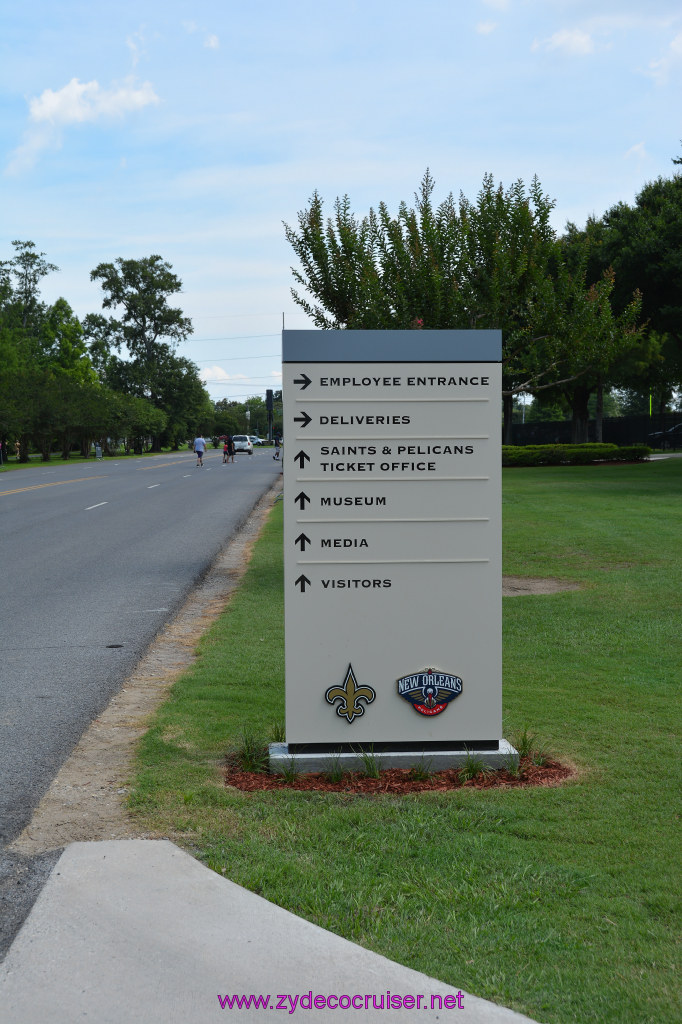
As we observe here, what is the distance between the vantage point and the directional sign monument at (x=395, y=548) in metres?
5.09

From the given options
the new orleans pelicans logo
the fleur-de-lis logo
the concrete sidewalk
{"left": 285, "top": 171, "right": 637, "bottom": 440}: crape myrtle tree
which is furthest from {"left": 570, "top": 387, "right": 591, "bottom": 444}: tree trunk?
the concrete sidewalk

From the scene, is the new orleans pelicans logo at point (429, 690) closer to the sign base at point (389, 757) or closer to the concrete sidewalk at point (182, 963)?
the sign base at point (389, 757)

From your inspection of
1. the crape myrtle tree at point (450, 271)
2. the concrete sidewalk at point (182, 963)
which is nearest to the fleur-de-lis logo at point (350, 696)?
the concrete sidewalk at point (182, 963)

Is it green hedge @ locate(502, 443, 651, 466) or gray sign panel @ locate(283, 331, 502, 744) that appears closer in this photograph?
gray sign panel @ locate(283, 331, 502, 744)

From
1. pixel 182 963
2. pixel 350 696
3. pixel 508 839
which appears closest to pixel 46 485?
pixel 350 696

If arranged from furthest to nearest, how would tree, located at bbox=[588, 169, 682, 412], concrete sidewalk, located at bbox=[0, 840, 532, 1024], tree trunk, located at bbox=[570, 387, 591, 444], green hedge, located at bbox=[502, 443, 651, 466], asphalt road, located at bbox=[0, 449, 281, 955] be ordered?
tree trunk, located at bbox=[570, 387, 591, 444], green hedge, located at bbox=[502, 443, 651, 466], tree, located at bbox=[588, 169, 682, 412], asphalt road, located at bbox=[0, 449, 281, 955], concrete sidewalk, located at bbox=[0, 840, 532, 1024]

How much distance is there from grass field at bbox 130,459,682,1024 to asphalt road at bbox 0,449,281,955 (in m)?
0.61

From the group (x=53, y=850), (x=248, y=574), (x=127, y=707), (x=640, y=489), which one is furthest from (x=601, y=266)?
(x=53, y=850)

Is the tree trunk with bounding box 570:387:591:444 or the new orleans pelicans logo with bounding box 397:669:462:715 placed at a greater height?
the tree trunk with bounding box 570:387:591:444

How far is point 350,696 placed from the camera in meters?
5.10

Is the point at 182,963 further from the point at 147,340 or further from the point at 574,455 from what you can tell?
the point at 147,340

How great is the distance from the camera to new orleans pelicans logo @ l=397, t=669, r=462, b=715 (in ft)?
16.8

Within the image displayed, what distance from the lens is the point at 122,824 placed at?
441 cm

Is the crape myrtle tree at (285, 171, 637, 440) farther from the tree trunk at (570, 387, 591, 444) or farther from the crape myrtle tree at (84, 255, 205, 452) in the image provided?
the crape myrtle tree at (84, 255, 205, 452)
